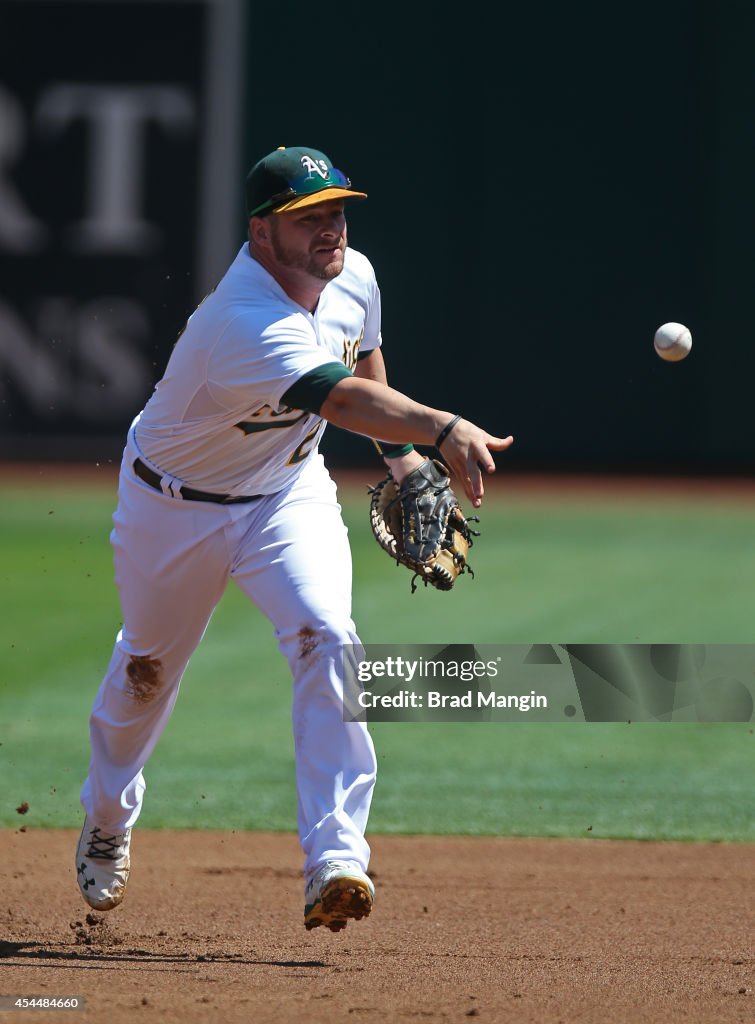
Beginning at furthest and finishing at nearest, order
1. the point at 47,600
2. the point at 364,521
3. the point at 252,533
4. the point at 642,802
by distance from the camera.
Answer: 1. the point at 364,521
2. the point at 47,600
3. the point at 642,802
4. the point at 252,533

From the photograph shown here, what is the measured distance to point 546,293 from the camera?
17.5 m

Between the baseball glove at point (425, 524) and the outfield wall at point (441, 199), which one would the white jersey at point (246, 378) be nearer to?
the baseball glove at point (425, 524)

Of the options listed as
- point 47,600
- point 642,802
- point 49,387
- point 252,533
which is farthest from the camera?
point 49,387

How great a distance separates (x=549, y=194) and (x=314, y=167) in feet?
44.9

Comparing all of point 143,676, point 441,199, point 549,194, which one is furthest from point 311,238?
point 549,194

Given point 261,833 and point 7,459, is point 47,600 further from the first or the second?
point 7,459

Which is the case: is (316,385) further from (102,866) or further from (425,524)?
(102,866)

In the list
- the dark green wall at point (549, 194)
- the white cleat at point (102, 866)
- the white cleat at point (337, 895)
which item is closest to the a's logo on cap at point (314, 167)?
the white cleat at point (337, 895)

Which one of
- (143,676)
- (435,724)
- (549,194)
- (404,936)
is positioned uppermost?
(143,676)

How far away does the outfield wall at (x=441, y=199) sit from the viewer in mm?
16609

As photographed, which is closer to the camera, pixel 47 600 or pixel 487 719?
pixel 487 719

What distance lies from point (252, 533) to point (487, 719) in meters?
3.62

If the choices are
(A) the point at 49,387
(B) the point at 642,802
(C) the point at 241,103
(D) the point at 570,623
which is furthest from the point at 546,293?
(B) the point at 642,802

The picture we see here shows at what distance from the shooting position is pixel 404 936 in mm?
4430
